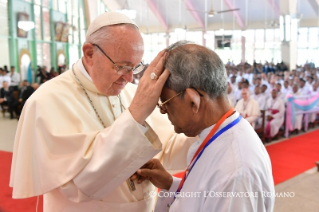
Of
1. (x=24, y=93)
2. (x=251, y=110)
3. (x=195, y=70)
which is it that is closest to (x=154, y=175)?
(x=195, y=70)

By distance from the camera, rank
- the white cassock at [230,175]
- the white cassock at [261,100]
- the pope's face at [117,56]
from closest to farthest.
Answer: the white cassock at [230,175] → the pope's face at [117,56] → the white cassock at [261,100]

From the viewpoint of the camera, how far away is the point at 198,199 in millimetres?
1194

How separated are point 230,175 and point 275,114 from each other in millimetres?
7099

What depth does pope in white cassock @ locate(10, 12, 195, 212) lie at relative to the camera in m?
1.28

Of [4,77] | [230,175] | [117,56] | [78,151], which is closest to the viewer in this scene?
[230,175]

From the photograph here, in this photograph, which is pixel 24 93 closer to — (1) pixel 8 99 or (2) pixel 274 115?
(1) pixel 8 99

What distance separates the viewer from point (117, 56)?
1597 mm

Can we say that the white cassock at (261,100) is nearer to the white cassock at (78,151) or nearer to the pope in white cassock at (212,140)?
the white cassock at (78,151)

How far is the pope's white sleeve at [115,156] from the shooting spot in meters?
1.27

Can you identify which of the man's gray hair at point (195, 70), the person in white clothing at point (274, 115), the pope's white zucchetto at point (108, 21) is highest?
the pope's white zucchetto at point (108, 21)

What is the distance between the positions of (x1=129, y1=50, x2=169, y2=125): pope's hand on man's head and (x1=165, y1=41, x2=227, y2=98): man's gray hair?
0.10 ft

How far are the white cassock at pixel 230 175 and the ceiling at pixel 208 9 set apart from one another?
19.9m

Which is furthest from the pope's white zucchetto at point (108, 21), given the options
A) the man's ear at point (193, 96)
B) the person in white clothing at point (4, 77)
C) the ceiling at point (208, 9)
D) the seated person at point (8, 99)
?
the ceiling at point (208, 9)

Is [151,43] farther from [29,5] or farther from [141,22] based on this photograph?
[29,5]
